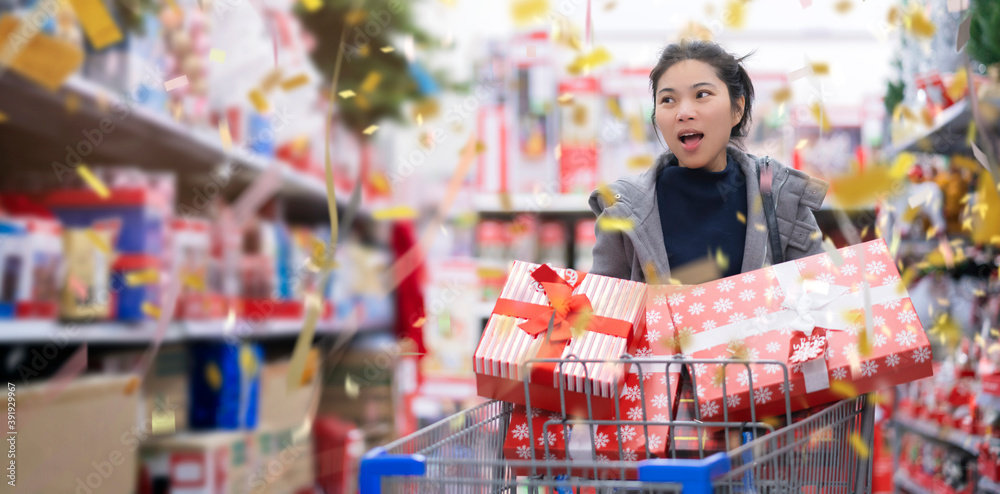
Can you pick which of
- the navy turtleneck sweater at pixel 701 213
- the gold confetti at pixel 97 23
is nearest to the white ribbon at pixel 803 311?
the navy turtleneck sweater at pixel 701 213

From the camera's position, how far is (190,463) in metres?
2.00

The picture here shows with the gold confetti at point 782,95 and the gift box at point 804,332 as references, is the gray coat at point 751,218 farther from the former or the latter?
the gold confetti at point 782,95

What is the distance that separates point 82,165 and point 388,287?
1655 mm

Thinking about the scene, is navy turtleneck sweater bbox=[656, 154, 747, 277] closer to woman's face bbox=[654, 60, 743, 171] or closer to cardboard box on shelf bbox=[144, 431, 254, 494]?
woman's face bbox=[654, 60, 743, 171]

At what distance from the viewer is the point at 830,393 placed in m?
1.03

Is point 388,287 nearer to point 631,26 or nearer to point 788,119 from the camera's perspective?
point 631,26

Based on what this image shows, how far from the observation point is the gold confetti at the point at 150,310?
70.9 inches

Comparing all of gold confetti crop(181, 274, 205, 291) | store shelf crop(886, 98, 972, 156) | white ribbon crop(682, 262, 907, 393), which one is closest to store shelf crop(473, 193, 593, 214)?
store shelf crop(886, 98, 972, 156)

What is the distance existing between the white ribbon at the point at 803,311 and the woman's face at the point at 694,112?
319 millimetres

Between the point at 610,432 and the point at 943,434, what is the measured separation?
1.93 m

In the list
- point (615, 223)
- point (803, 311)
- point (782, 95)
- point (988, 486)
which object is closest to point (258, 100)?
point (615, 223)

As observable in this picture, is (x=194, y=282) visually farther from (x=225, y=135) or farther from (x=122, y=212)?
(x=225, y=135)

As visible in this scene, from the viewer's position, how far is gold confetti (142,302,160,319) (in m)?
1.80

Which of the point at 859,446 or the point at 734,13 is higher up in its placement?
the point at 734,13
